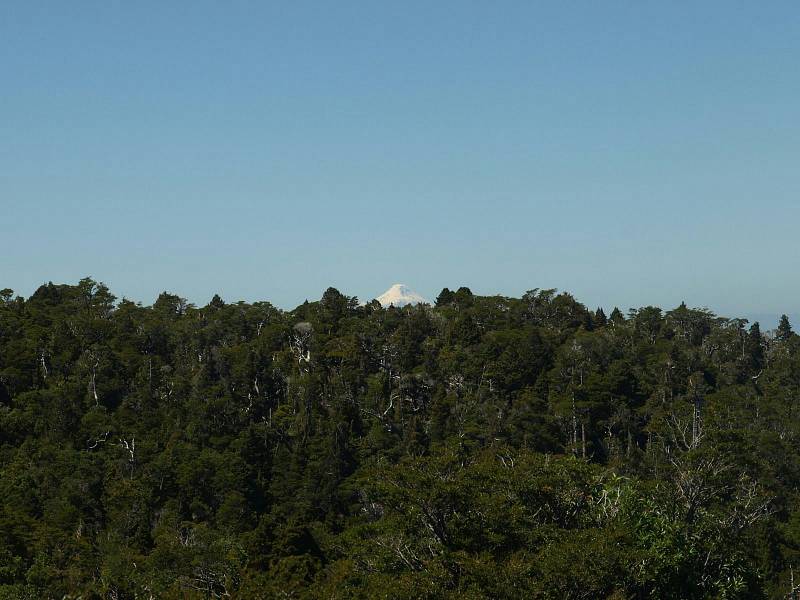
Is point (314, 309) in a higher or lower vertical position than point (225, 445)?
higher

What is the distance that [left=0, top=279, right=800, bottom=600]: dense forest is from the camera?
29000mm

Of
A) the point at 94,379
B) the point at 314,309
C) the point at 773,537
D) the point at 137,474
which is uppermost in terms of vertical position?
the point at 314,309

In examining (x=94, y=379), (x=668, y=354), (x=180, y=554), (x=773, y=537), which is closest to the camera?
(x=180, y=554)

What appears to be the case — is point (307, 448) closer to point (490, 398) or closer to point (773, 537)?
point (490, 398)

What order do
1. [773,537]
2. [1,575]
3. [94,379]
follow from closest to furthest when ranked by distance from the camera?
[1,575], [773,537], [94,379]

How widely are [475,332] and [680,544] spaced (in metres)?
67.0

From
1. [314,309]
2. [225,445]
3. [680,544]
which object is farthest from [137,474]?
[680,544]

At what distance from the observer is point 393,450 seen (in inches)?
3017

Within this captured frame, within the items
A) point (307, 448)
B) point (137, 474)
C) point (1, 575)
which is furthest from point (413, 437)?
point (1, 575)

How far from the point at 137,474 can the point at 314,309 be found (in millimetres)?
41109

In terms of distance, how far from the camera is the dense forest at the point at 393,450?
95.1 feet

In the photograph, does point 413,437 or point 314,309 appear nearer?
point 413,437

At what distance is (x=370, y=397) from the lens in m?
86.0

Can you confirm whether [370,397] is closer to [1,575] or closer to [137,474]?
[137,474]
